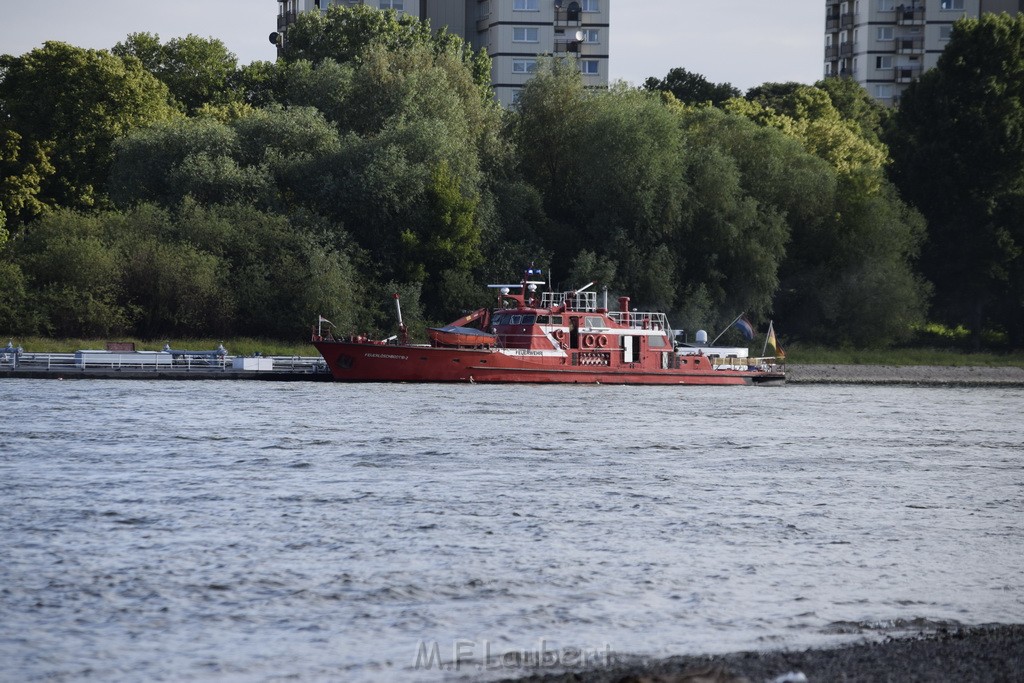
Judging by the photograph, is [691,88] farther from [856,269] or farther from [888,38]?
[856,269]

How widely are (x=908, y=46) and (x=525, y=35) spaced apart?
140ft

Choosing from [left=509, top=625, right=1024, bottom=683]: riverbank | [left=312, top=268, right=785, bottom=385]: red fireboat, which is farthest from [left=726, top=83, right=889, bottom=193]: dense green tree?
[left=509, top=625, right=1024, bottom=683]: riverbank

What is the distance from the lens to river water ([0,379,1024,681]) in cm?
1461

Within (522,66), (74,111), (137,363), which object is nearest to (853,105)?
(522,66)

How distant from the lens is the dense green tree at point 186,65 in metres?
92.2

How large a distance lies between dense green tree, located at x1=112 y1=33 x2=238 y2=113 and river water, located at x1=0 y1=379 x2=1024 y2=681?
5567cm

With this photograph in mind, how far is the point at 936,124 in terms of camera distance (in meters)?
78.5

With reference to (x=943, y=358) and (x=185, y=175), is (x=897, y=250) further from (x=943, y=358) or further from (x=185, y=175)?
(x=185, y=175)

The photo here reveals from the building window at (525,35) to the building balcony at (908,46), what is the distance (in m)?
41.4

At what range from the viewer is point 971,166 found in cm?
7775

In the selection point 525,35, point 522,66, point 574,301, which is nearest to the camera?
point 574,301

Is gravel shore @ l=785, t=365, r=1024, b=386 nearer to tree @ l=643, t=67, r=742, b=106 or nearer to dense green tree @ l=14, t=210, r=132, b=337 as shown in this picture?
dense green tree @ l=14, t=210, r=132, b=337

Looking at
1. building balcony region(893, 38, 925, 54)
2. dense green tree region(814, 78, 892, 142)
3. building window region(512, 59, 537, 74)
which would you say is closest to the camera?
building window region(512, 59, 537, 74)

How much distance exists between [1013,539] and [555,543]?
6.98 m
